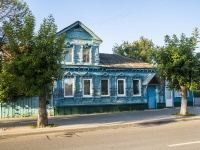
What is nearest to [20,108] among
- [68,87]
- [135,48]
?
[68,87]

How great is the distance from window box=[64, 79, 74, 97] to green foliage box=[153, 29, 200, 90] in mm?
7442

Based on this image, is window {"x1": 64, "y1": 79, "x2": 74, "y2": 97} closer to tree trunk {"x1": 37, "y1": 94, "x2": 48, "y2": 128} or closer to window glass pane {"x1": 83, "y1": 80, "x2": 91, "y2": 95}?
window glass pane {"x1": 83, "y1": 80, "x2": 91, "y2": 95}

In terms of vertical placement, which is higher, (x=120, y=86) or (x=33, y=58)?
(x=33, y=58)

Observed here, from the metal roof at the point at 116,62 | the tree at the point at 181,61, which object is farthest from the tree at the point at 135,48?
the tree at the point at 181,61

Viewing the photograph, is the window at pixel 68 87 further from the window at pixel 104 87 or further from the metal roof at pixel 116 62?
the metal roof at pixel 116 62

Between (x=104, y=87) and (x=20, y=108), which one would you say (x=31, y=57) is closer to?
(x=20, y=108)

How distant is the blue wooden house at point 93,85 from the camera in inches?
798

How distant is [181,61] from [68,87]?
30.7 feet

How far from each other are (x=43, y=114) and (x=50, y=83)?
1728 millimetres

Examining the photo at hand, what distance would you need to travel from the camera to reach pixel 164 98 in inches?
972

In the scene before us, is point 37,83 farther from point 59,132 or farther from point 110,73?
point 110,73

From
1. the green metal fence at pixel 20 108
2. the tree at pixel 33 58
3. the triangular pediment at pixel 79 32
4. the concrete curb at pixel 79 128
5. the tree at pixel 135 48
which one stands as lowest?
the concrete curb at pixel 79 128

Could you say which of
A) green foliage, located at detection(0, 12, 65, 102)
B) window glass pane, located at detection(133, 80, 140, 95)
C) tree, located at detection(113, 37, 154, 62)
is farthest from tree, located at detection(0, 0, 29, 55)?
tree, located at detection(113, 37, 154, 62)

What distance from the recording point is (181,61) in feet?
56.0
